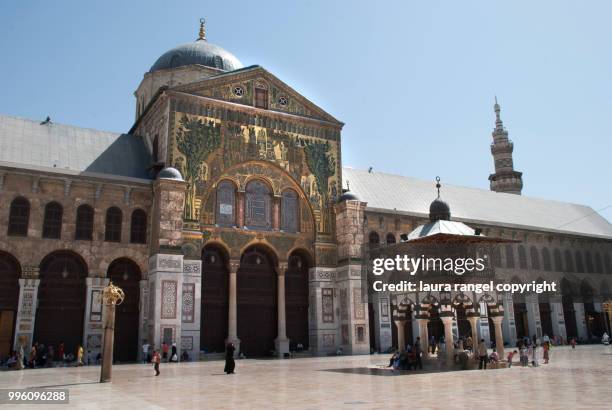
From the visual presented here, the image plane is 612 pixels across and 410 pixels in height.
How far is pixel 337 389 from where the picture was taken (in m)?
12.5

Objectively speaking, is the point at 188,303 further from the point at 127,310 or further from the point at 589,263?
the point at 589,263

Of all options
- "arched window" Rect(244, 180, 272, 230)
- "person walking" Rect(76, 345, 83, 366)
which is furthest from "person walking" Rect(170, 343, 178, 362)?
"arched window" Rect(244, 180, 272, 230)

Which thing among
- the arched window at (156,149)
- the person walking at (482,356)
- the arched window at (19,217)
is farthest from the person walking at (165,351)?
the person walking at (482,356)

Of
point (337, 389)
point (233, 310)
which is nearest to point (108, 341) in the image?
point (337, 389)

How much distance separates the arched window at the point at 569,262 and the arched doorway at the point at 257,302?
25010 millimetres

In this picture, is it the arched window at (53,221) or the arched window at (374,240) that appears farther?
the arched window at (374,240)

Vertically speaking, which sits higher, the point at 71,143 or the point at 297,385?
the point at 71,143

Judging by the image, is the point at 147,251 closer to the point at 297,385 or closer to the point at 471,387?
the point at 297,385

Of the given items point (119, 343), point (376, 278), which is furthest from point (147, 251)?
point (376, 278)

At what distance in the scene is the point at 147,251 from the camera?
25453 mm

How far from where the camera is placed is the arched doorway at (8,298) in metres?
22.6

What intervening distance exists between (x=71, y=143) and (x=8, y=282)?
25.8 feet

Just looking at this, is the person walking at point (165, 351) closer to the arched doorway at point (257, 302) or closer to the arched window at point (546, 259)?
the arched doorway at point (257, 302)

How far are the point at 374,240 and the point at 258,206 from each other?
8279mm
